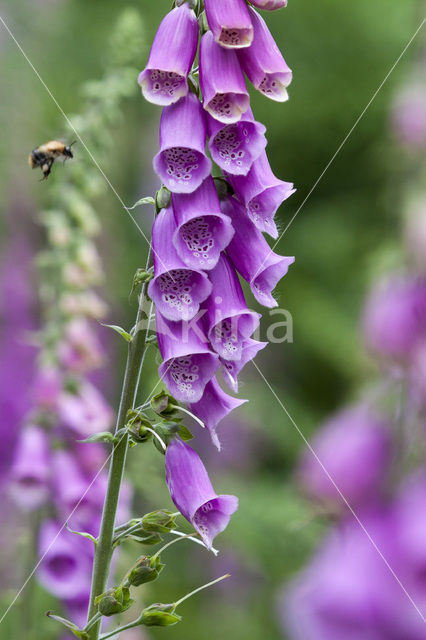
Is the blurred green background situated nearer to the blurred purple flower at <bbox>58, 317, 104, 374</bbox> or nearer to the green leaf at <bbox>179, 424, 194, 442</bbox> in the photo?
the blurred purple flower at <bbox>58, 317, 104, 374</bbox>

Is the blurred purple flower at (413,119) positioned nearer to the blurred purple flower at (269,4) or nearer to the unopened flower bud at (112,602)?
the blurred purple flower at (269,4)

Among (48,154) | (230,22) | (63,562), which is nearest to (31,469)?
(63,562)

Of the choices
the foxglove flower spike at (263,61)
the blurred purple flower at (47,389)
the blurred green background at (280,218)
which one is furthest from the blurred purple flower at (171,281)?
the blurred green background at (280,218)

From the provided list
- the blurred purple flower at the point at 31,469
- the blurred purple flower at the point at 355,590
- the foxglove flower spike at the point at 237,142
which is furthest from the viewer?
the blurred purple flower at the point at 31,469

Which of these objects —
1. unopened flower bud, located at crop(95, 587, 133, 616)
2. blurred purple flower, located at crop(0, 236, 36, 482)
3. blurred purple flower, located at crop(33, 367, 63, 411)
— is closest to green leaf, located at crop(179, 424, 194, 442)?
unopened flower bud, located at crop(95, 587, 133, 616)

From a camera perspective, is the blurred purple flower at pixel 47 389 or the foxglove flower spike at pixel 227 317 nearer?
the foxglove flower spike at pixel 227 317

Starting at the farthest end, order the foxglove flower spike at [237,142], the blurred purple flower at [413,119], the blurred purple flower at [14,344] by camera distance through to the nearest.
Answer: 1. the blurred purple flower at [14,344]
2. the blurred purple flower at [413,119]
3. the foxglove flower spike at [237,142]
